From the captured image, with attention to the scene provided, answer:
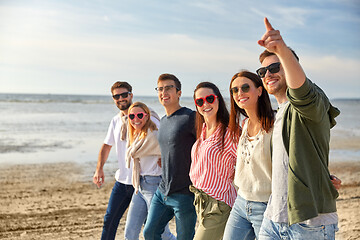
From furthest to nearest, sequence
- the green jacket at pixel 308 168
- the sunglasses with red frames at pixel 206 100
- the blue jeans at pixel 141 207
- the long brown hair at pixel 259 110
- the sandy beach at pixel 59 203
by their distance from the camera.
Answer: the sandy beach at pixel 59 203, the blue jeans at pixel 141 207, the sunglasses with red frames at pixel 206 100, the long brown hair at pixel 259 110, the green jacket at pixel 308 168

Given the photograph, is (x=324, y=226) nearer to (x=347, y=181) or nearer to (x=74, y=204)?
(x=74, y=204)

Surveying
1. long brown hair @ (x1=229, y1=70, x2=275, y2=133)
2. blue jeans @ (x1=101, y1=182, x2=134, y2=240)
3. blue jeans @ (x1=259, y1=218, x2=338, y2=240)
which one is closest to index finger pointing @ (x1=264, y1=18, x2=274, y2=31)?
long brown hair @ (x1=229, y1=70, x2=275, y2=133)

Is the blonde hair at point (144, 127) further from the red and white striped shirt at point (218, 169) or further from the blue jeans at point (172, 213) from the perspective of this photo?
the red and white striped shirt at point (218, 169)

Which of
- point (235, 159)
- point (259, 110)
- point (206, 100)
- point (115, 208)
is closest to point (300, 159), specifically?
point (259, 110)

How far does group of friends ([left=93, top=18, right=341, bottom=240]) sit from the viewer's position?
97.8 inches

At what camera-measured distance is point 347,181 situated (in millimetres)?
10609

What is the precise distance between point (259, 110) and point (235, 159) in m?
0.54

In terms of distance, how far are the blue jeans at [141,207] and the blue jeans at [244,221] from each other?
61.2 inches

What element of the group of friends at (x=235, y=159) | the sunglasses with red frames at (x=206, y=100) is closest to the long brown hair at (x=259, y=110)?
the group of friends at (x=235, y=159)

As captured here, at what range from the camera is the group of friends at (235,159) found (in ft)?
8.15

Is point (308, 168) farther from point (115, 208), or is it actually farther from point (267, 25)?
point (115, 208)

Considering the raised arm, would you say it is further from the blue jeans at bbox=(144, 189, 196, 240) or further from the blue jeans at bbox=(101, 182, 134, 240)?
the blue jeans at bbox=(101, 182, 134, 240)

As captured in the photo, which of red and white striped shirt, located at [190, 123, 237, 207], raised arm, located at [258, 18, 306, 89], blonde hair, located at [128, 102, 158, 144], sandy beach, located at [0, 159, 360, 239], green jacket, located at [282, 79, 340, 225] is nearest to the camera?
raised arm, located at [258, 18, 306, 89]

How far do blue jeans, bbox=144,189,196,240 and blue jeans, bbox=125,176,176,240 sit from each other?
253mm
